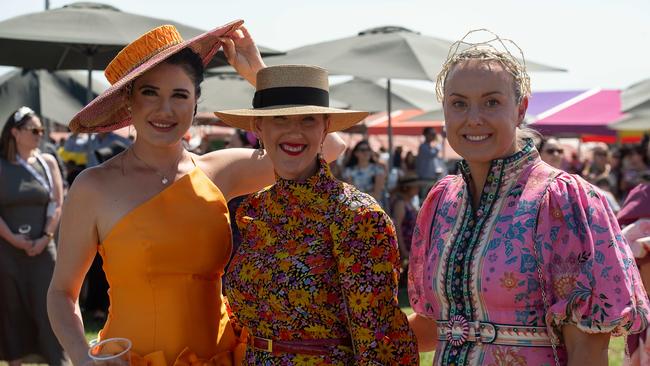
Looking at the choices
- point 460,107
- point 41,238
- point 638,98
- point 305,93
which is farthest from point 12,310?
point 638,98

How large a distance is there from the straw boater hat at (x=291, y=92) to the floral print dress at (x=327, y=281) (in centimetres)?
27

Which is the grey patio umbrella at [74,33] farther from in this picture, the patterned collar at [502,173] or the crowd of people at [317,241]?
the patterned collar at [502,173]

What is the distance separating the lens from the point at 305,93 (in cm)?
302

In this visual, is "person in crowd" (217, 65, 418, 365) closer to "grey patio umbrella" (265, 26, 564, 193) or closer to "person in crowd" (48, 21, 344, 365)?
"person in crowd" (48, 21, 344, 365)

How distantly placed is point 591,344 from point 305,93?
1.23 metres

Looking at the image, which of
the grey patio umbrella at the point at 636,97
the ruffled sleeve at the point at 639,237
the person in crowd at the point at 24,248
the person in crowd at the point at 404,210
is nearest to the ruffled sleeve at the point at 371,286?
the ruffled sleeve at the point at 639,237

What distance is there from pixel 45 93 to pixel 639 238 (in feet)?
39.6

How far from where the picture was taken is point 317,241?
9.14ft

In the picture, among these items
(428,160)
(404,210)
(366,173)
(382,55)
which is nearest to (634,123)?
(404,210)

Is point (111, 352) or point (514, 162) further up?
point (514, 162)

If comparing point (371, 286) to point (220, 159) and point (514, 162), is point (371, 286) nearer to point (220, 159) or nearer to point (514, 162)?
point (514, 162)

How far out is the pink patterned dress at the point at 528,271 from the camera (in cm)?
240

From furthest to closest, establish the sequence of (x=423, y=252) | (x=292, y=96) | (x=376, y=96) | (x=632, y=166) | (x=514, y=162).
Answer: (x=376, y=96) → (x=632, y=166) → (x=292, y=96) → (x=423, y=252) → (x=514, y=162)

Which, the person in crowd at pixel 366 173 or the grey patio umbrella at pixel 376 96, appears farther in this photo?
the grey patio umbrella at pixel 376 96
